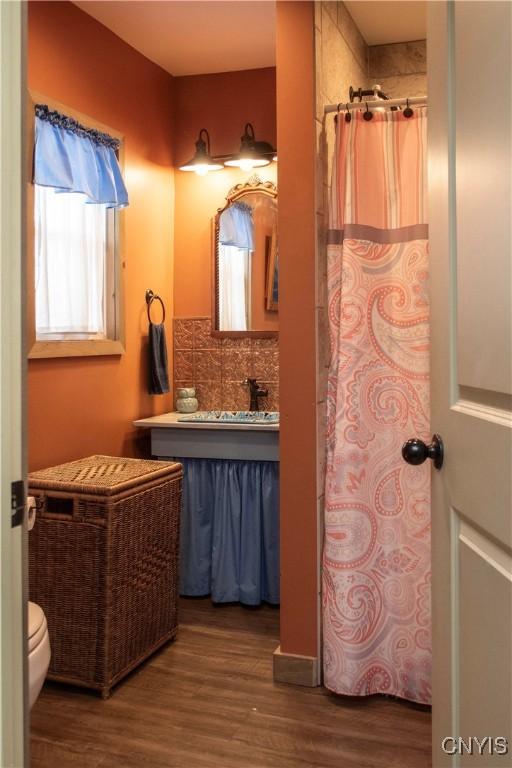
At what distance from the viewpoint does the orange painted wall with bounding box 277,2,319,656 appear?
8.62ft

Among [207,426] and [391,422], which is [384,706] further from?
[207,426]

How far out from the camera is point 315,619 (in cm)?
266

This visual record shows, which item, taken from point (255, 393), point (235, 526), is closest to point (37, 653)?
point (235, 526)

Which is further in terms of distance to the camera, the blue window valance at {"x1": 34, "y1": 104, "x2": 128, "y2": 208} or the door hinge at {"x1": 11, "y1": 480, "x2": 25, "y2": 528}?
the blue window valance at {"x1": 34, "y1": 104, "x2": 128, "y2": 208}

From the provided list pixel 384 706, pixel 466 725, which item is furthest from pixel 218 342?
pixel 466 725

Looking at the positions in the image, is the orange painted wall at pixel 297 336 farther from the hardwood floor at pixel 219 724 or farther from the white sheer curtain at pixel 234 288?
the white sheer curtain at pixel 234 288

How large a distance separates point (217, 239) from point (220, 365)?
0.68 metres

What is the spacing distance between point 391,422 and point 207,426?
3.57 feet

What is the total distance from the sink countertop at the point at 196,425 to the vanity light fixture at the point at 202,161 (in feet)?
4.31

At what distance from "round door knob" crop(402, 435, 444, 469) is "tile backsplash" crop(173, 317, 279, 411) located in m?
2.37

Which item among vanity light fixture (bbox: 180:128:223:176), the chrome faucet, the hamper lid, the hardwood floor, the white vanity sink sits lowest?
the hardwood floor

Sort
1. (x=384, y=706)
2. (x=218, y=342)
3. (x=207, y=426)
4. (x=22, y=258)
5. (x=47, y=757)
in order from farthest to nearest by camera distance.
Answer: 1. (x=218, y=342)
2. (x=207, y=426)
3. (x=384, y=706)
4. (x=47, y=757)
5. (x=22, y=258)

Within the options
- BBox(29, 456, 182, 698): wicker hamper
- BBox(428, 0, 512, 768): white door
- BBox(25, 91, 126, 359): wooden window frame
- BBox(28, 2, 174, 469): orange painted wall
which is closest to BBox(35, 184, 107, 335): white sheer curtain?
BBox(25, 91, 126, 359): wooden window frame

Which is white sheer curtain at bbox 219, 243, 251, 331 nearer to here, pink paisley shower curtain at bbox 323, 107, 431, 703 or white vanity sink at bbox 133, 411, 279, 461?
white vanity sink at bbox 133, 411, 279, 461
